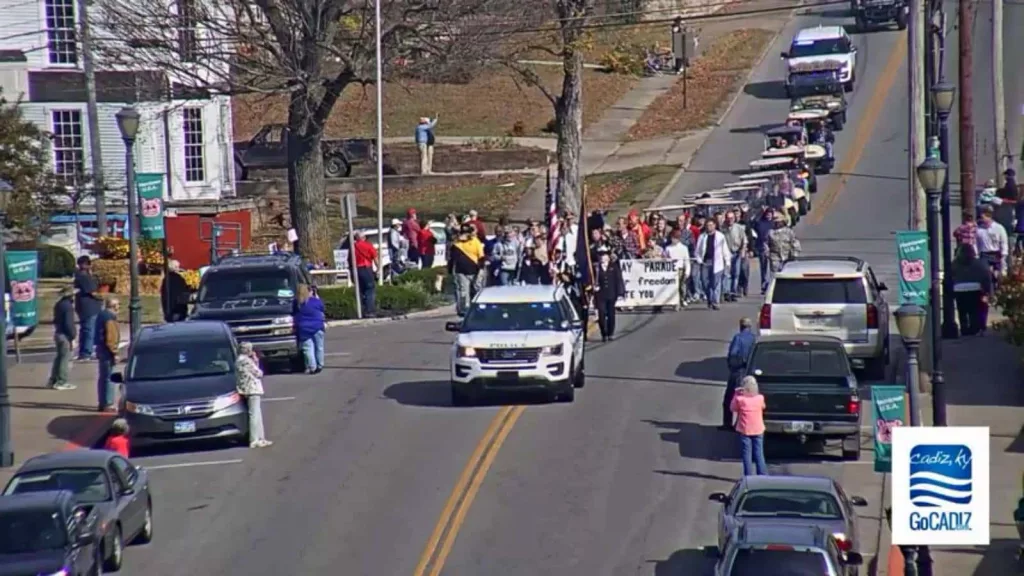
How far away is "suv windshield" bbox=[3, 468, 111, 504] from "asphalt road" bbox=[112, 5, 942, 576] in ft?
2.94

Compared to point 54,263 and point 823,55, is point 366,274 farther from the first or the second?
point 823,55

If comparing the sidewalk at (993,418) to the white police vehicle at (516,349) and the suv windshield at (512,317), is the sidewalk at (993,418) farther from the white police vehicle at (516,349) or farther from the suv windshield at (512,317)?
the suv windshield at (512,317)

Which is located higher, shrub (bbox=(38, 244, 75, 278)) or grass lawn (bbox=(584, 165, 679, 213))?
grass lawn (bbox=(584, 165, 679, 213))

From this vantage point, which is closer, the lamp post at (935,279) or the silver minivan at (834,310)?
the lamp post at (935,279)

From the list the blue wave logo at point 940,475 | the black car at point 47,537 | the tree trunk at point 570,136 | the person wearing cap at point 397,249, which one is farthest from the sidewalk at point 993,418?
the tree trunk at point 570,136

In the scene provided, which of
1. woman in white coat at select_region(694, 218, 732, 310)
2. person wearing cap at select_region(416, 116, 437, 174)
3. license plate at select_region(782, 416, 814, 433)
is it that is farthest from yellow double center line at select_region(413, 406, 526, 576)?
person wearing cap at select_region(416, 116, 437, 174)

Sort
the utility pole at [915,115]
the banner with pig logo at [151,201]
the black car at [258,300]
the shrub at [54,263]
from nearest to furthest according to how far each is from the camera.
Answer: the utility pole at [915,115]
the black car at [258,300]
the banner with pig logo at [151,201]
the shrub at [54,263]

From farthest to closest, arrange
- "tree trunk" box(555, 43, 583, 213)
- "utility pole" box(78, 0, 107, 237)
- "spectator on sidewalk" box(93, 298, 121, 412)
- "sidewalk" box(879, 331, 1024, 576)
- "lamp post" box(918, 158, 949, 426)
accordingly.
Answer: "tree trunk" box(555, 43, 583, 213)
"utility pole" box(78, 0, 107, 237)
"spectator on sidewalk" box(93, 298, 121, 412)
"lamp post" box(918, 158, 949, 426)
"sidewalk" box(879, 331, 1024, 576)

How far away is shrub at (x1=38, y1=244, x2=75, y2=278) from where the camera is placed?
4344 centimetres

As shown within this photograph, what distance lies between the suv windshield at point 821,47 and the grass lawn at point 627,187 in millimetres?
9304

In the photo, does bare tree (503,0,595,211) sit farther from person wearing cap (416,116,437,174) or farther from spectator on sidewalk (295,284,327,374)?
spectator on sidewalk (295,284,327,374)

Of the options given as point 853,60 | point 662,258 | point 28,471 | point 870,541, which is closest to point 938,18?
point 662,258

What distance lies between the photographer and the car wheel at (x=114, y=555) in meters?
17.7

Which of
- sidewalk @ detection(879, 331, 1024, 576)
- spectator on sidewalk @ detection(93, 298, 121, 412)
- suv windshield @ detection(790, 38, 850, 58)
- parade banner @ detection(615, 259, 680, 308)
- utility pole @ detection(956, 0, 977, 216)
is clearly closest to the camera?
sidewalk @ detection(879, 331, 1024, 576)
